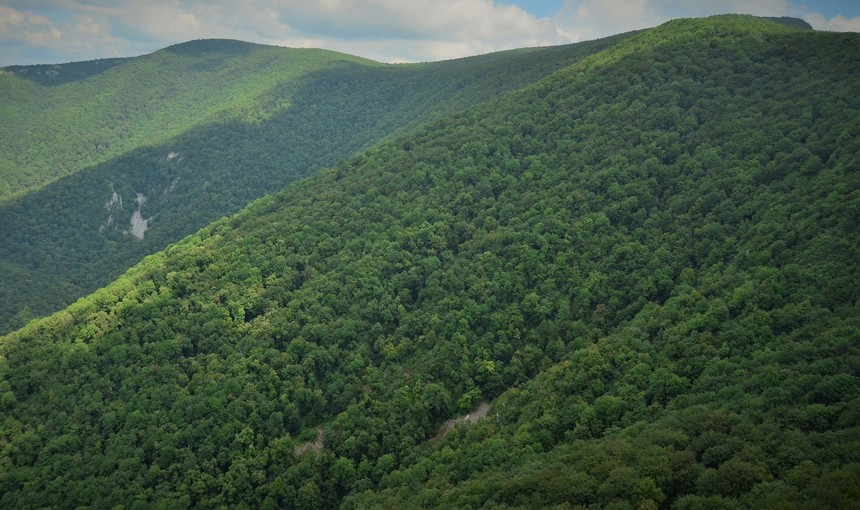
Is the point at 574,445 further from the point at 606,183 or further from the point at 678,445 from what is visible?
the point at 606,183

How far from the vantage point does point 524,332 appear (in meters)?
83.8

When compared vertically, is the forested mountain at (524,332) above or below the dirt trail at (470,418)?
above

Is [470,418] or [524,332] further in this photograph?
[524,332]

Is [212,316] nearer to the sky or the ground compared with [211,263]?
nearer to the ground

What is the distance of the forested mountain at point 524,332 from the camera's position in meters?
50.9

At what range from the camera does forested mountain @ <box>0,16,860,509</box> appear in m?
50.9

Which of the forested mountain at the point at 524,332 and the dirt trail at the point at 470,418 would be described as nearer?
the forested mountain at the point at 524,332

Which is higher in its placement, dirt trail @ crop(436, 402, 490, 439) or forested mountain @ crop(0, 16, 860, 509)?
forested mountain @ crop(0, 16, 860, 509)

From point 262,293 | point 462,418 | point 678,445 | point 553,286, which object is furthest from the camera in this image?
point 262,293

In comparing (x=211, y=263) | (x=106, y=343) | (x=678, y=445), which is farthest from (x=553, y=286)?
(x=106, y=343)

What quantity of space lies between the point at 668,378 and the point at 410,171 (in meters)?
75.3

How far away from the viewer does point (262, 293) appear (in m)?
98.2

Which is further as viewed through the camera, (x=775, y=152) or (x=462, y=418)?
(x=775, y=152)

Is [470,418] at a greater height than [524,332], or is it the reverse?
[524,332]
